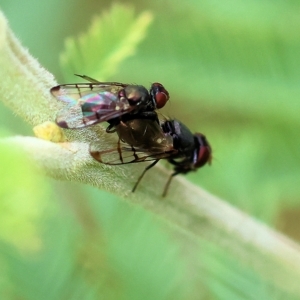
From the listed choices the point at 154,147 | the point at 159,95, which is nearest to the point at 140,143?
the point at 154,147

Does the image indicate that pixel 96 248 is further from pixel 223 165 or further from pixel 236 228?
pixel 223 165

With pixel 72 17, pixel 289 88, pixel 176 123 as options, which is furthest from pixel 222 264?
pixel 72 17

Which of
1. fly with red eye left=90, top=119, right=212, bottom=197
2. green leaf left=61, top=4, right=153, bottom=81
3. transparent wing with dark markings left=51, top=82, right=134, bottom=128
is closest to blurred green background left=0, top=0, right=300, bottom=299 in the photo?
green leaf left=61, top=4, right=153, bottom=81

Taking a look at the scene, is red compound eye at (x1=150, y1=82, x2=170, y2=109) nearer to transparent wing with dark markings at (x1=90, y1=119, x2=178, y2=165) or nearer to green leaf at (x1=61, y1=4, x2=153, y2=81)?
transparent wing with dark markings at (x1=90, y1=119, x2=178, y2=165)

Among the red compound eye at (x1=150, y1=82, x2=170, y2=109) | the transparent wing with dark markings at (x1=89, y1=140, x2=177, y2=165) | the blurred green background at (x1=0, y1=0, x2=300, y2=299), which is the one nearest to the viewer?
the transparent wing with dark markings at (x1=89, y1=140, x2=177, y2=165)

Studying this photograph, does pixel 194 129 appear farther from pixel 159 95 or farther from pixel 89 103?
pixel 89 103

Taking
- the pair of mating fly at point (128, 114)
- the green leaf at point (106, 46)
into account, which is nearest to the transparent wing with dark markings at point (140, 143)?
the pair of mating fly at point (128, 114)

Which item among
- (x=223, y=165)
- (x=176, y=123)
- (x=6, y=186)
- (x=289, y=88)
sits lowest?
(x=6, y=186)
